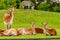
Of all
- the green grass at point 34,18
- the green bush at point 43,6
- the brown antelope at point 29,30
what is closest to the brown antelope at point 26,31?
the brown antelope at point 29,30

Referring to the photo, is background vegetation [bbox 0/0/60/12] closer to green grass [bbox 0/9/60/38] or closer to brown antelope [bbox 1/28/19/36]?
green grass [bbox 0/9/60/38]

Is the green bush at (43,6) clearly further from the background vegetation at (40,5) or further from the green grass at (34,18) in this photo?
the green grass at (34,18)

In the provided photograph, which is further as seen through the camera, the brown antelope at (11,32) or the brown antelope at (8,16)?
the brown antelope at (8,16)

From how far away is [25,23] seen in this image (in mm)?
28219

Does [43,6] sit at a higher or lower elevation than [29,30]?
lower

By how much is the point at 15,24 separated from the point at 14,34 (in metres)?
9.03

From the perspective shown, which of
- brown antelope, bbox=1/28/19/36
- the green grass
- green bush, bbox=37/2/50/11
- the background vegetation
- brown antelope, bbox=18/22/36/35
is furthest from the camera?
green bush, bbox=37/2/50/11

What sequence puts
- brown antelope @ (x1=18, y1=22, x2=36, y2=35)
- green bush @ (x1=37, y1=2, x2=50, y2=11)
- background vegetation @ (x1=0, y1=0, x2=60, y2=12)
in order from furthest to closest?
green bush @ (x1=37, y1=2, x2=50, y2=11)
background vegetation @ (x1=0, y1=0, x2=60, y2=12)
brown antelope @ (x1=18, y1=22, x2=36, y2=35)

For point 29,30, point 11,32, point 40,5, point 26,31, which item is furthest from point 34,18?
point 11,32

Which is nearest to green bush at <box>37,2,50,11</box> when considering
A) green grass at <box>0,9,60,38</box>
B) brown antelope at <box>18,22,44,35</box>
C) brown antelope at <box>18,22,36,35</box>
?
green grass at <box>0,9,60,38</box>

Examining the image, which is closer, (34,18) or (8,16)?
(8,16)

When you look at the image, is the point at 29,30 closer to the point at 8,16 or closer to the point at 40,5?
the point at 8,16

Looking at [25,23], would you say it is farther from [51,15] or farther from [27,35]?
[27,35]

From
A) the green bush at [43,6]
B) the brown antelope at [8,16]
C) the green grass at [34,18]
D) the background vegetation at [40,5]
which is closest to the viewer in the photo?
the brown antelope at [8,16]
